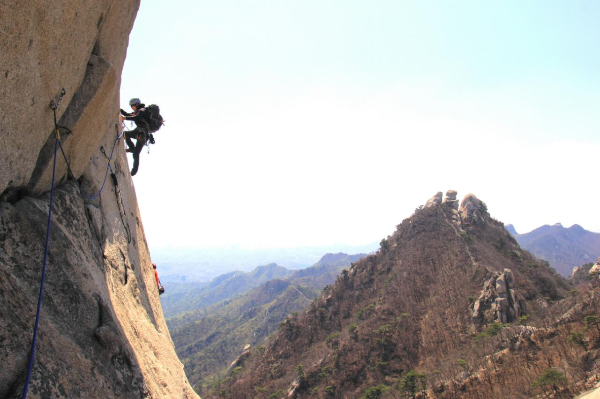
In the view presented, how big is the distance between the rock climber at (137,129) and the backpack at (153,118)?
0.05 metres

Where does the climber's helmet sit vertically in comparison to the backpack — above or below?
above

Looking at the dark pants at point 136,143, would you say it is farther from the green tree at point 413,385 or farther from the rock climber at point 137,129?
the green tree at point 413,385

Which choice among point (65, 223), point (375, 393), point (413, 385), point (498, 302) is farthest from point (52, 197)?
point (498, 302)

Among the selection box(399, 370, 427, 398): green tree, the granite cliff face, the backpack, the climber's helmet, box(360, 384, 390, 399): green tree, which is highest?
the climber's helmet

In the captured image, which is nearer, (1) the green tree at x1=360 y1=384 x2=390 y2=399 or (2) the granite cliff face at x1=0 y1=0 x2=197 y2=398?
(2) the granite cliff face at x1=0 y1=0 x2=197 y2=398

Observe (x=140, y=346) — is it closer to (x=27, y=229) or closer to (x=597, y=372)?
(x=27, y=229)

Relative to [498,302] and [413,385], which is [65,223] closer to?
[413,385]

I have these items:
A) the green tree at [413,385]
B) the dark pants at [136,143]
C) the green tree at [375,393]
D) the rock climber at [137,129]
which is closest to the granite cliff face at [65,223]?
the rock climber at [137,129]

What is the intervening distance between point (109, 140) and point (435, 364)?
32243 mm

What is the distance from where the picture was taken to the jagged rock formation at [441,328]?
19203 mm

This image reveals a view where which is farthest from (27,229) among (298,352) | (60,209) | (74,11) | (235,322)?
(235,322)

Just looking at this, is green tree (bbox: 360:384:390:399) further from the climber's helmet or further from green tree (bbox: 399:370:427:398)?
the climber's helmet

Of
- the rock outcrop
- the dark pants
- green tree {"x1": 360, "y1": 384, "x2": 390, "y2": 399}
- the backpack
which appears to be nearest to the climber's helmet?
the backpack

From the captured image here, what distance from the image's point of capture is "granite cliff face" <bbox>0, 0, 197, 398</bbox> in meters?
3.31
